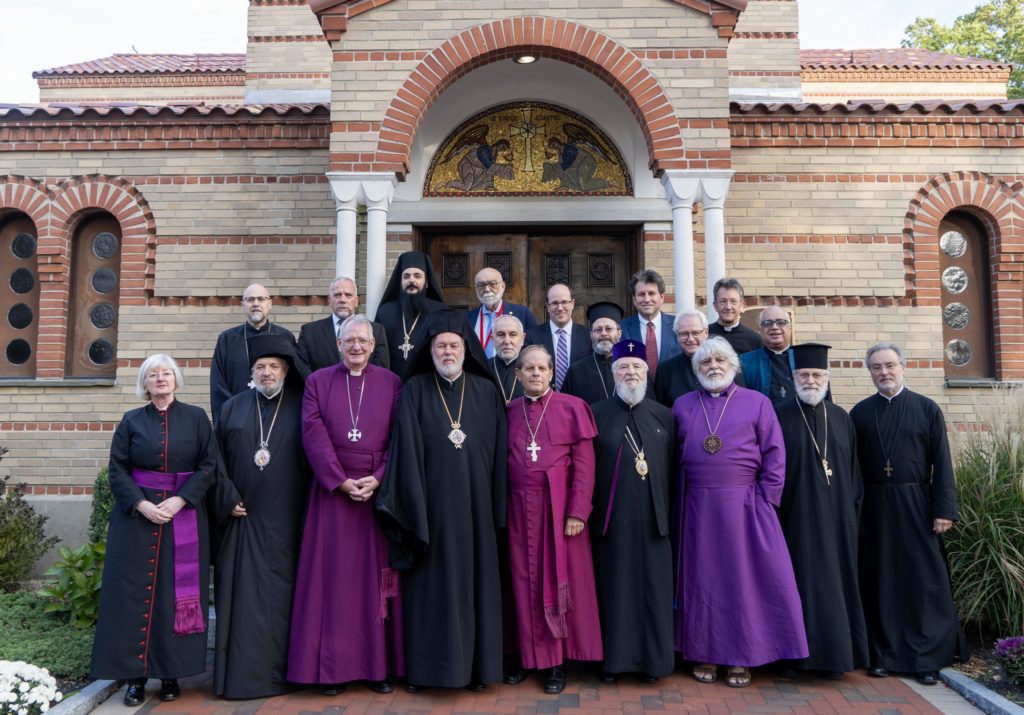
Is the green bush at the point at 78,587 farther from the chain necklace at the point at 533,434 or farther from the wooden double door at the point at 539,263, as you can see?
the wooden double door at the point at 539,263

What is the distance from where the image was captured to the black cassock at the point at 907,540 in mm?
5066

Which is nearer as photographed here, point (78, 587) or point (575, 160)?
point (78, 587)

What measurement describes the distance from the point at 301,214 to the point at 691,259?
13.9 feet

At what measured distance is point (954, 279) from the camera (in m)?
8.90

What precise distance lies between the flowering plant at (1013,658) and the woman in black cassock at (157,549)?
470cm

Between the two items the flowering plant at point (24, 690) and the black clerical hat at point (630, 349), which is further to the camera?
the black clerical hat at point (630, 349)

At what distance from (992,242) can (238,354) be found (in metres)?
7.85

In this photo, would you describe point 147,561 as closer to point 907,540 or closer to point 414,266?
point 414,266

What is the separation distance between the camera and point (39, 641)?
18.0ft

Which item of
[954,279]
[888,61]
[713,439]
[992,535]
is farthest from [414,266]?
[888,61]

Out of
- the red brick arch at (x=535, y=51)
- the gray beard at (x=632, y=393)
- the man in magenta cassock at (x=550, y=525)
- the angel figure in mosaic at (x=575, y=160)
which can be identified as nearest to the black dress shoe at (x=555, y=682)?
the man in magenta cassock at (x=550, y=525)

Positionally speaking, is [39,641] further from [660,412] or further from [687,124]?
[687,124]

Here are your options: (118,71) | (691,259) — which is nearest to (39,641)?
(691,259)

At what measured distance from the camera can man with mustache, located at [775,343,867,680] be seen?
4.89 m
